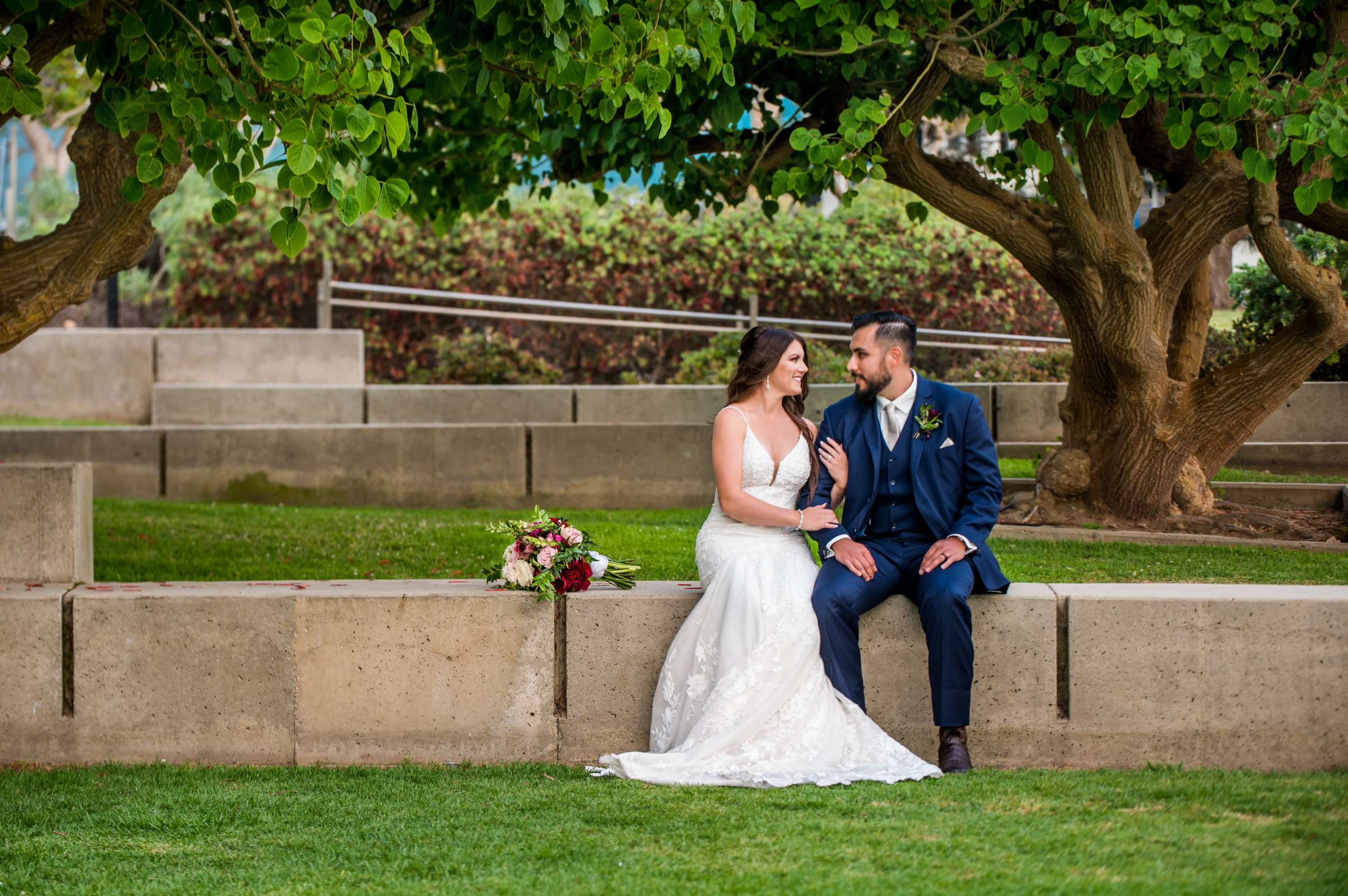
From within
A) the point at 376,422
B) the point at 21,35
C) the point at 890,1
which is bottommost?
the point at 376,422

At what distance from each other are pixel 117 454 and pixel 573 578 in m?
8.44

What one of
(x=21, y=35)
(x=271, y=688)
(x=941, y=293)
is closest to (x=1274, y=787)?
(x=271, y=688)

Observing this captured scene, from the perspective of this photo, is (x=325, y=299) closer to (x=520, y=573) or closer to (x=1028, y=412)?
A: (x=1028, y=412)

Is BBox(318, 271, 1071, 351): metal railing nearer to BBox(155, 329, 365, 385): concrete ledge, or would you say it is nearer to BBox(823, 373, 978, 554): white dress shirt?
BBox(155, 329, 365, 385): concrete ledge

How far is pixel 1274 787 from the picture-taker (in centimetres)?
497

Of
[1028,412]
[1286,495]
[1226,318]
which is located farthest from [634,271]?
[1286,495]

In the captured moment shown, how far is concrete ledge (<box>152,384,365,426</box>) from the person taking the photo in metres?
14.2

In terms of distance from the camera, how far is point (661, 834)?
181 inches

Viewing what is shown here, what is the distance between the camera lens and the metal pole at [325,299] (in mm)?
15977

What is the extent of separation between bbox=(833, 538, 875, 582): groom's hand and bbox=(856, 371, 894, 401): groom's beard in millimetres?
703

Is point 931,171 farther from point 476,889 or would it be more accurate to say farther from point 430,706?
point 476,889

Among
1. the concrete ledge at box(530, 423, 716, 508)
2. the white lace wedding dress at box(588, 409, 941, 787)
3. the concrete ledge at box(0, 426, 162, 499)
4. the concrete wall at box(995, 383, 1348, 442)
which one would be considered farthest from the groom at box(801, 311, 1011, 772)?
the concrete ledge at box(0, 426, 162, 499)

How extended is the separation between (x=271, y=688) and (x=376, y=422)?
878 centimetres

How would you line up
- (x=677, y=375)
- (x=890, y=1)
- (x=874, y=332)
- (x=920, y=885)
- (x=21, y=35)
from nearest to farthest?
(x=920, y=885) → (x=21, y=35) → (x=874, y=332) → (x=890, y=1) → (x=677, y=375)
